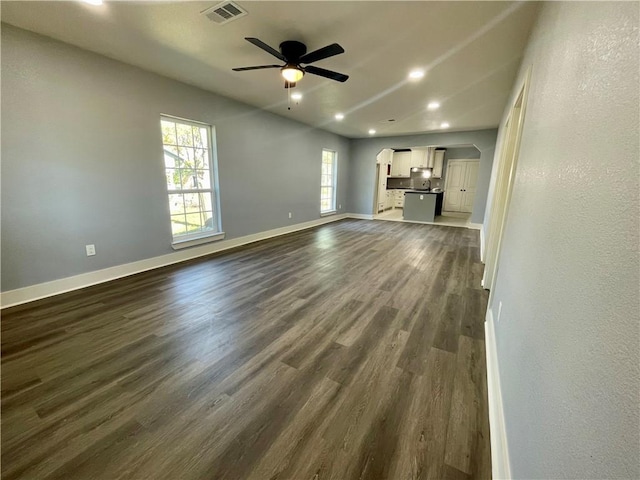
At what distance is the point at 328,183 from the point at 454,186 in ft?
18.2

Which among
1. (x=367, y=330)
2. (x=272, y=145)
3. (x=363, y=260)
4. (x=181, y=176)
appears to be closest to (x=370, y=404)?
(x=367, y=330)

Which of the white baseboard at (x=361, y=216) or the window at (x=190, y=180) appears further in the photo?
the white baseboard at (x=361, y=216)

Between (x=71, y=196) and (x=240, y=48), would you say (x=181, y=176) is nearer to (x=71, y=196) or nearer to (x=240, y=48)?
(x=71, y=196)

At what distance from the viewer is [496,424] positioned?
1.40 meters

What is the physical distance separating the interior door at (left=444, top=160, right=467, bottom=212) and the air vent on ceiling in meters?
10.1

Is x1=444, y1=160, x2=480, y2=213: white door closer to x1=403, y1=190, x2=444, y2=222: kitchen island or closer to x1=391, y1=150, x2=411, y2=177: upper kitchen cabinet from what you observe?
x1=391, y1=150, x2=411, y2=177: upper kitchen cabinet

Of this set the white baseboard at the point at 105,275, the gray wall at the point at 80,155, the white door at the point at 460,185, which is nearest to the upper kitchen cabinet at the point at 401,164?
the white door at the point at 460,185

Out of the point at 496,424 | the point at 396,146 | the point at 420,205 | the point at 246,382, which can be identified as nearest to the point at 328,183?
the point at 396,146

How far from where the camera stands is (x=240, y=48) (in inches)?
110

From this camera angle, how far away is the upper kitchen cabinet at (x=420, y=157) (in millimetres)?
10289

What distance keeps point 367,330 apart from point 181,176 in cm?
363

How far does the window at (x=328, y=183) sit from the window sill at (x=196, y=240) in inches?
150

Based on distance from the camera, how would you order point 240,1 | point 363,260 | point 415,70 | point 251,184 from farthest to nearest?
point 251,184
point 363,260
point 415,70
point 240,1

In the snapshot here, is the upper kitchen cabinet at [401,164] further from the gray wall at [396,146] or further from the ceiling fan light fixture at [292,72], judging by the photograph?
the ceiling fan light fixture at [292,72]
